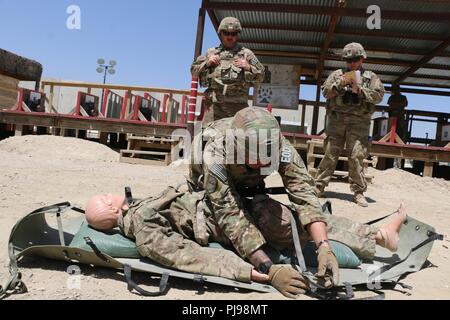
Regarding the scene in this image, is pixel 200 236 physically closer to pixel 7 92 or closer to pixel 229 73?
pixel 229 73

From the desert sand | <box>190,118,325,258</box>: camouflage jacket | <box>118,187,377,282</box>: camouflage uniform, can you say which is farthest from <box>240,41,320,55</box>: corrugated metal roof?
<box>190,118,325,258</box>: camouflage jacket

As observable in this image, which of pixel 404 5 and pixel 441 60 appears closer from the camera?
pixel 404 5

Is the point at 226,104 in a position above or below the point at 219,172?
above

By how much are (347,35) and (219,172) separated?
9.04m

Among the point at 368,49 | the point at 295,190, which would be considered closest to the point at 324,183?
the point at 295,190

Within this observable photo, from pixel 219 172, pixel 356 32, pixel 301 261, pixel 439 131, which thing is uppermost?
pixel 356 32

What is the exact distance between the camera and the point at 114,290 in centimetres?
237

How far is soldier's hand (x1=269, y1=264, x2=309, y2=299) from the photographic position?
2.32 metres

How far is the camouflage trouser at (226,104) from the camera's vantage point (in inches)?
197

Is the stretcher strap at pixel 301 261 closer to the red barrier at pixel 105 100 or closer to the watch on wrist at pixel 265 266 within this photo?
the watch on wrist at pixel 265 266

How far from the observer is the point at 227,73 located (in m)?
4.93

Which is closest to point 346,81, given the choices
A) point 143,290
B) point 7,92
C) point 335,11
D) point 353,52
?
point 353,52
